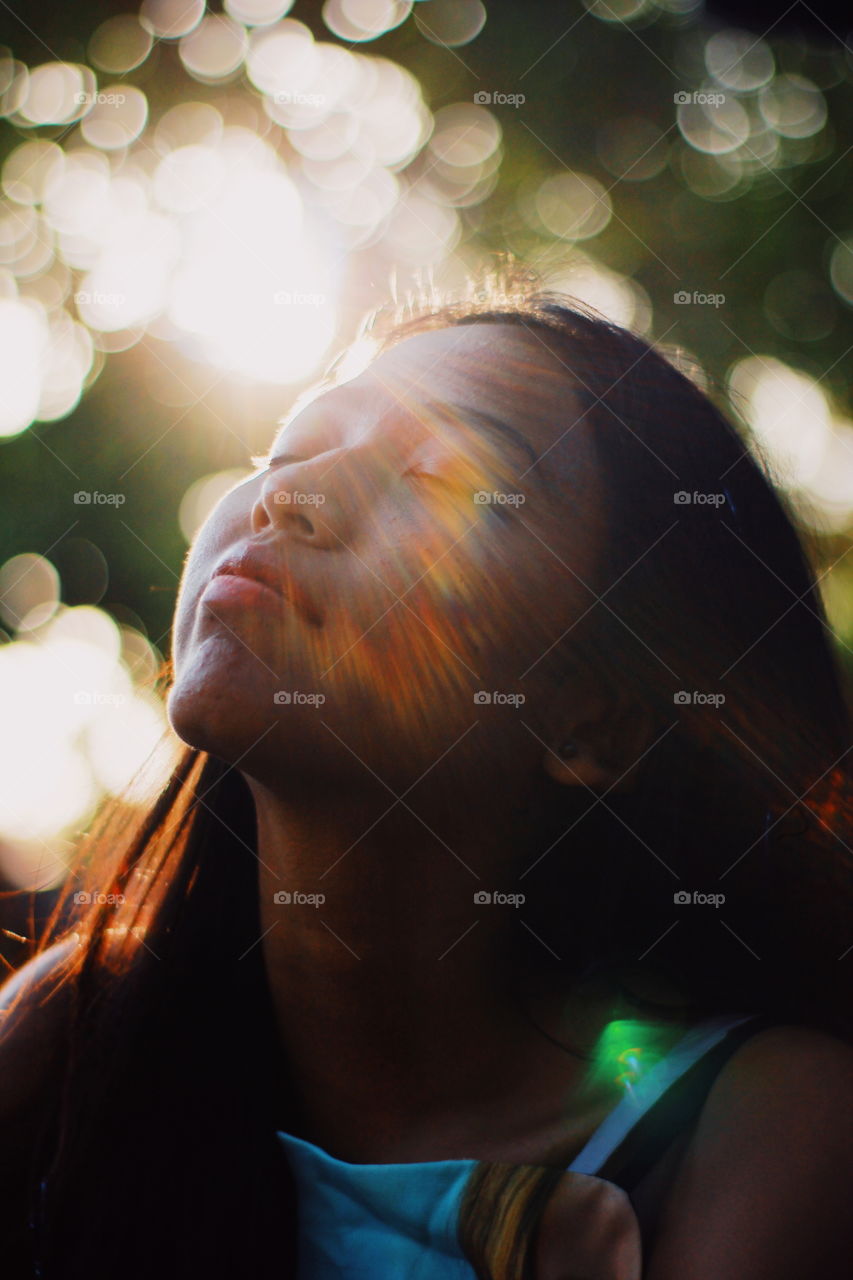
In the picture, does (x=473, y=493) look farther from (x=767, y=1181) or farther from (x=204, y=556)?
(x=767, y=1181)

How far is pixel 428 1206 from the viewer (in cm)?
113

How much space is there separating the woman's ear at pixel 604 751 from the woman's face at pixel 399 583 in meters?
0.04

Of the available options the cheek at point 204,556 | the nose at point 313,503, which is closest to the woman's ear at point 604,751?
the nose at point 313,503

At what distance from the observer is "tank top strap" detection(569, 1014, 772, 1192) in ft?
3.46

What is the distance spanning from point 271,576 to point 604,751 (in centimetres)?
56

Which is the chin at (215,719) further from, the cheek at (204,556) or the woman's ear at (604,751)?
the woman's ear at (604,751)

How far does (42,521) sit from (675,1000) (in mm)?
2925

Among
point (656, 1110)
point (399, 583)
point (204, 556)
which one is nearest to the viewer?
point (656, 1110)

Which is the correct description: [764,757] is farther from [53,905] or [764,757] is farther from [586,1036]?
[53,905]

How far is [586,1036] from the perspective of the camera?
127 cm

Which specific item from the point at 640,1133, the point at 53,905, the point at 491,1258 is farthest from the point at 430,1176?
the point at 53,905

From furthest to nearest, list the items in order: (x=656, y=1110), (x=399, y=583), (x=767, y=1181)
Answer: (x=399, y=583) → (x=656, y=1110) → (x=767, y=1181)

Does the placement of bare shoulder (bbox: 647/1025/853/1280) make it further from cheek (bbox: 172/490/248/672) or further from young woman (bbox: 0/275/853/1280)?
cheek (bbox: 172/490/248/672)

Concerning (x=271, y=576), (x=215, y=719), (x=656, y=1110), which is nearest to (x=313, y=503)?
(x=271, y=576)
